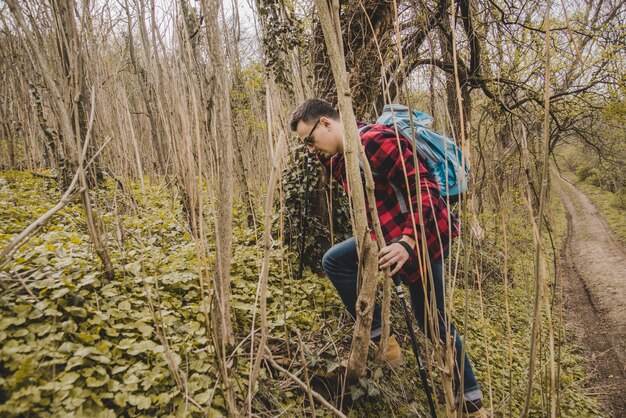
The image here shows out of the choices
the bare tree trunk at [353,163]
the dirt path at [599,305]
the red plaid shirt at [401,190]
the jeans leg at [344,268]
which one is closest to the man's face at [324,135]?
the red plaid shirt at [401,190]

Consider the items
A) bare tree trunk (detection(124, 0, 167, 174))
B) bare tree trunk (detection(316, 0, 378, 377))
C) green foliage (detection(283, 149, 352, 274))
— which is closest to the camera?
bare tree trunk (detection(316, 0, 378, 377))

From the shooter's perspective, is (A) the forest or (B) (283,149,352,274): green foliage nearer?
(A) the forest

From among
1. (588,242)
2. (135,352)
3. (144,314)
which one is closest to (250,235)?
(144,314)

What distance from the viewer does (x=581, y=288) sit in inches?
292

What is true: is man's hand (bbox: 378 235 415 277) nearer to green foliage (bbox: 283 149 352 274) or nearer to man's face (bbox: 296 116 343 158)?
man's face (bbox: 296 116 343 158)

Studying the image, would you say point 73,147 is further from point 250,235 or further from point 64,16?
point 250,235

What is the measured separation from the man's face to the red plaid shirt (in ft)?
0.45

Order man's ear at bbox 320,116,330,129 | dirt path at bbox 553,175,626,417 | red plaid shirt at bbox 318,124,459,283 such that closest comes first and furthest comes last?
red plaid shirt at bbox 318,124,459,283 < man's ear at bbox 320,116,330,129 < dirt path at bbox 553,175,626,417

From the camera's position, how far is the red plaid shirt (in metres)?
1.34

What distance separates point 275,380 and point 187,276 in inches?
32.7

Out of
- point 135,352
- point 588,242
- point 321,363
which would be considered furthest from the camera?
point 588,242

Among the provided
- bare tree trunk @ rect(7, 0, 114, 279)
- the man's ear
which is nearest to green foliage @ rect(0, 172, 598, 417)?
bare tree trunk @ rect(7, 0, 114, 279)

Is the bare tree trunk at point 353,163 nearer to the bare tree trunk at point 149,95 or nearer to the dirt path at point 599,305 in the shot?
the bare tree trunk at point 149,95

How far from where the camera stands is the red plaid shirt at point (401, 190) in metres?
1.34
